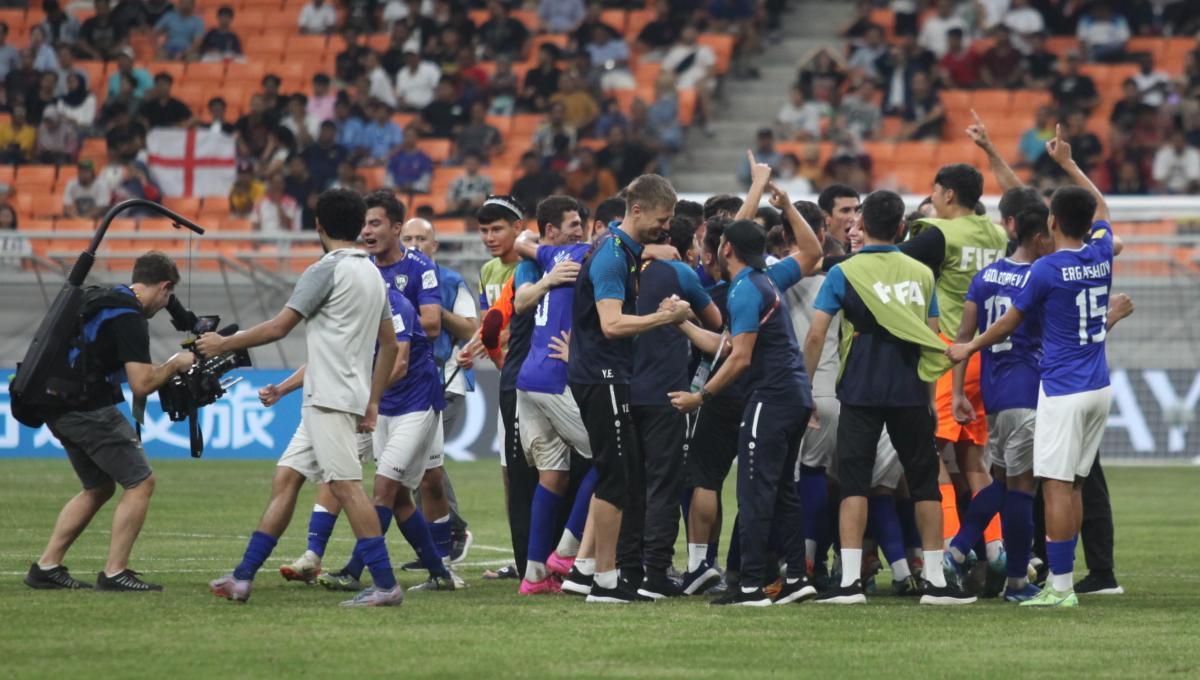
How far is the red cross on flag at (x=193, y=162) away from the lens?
90.2ft

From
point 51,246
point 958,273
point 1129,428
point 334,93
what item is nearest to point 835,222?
point 958,273

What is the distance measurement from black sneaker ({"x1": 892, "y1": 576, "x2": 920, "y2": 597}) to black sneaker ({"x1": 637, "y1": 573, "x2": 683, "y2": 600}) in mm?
1373

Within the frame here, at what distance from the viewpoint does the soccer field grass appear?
7.60 m

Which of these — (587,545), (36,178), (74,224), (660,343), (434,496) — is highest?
(36,178)

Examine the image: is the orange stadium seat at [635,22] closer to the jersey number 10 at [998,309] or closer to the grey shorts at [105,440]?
the jersey number 10 at [998,309]

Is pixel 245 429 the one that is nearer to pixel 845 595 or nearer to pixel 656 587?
pixel 656 587

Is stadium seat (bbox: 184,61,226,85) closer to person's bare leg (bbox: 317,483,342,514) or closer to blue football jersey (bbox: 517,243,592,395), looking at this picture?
blue football jersey (bbox: 517,243,592,395)

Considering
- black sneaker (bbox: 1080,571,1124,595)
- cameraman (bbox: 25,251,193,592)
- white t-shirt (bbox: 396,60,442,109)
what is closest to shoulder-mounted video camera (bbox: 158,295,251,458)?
cameraman (bbox: 25,251,193,592)

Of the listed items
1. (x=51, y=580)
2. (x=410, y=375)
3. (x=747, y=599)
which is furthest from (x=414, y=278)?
(x=747, y=599)

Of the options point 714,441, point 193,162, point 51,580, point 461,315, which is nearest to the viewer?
point 51,580

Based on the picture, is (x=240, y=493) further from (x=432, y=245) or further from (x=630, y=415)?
(x=630, y=415)

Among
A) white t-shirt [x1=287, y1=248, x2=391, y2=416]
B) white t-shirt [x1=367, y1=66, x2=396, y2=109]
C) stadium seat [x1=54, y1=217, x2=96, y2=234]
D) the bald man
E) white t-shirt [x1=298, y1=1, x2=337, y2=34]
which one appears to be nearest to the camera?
white t-shirt [x1=287, y1=248, x2=391, y2=416]

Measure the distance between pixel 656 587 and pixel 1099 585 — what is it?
2677 mm

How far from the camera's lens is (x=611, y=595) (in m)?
9.91
